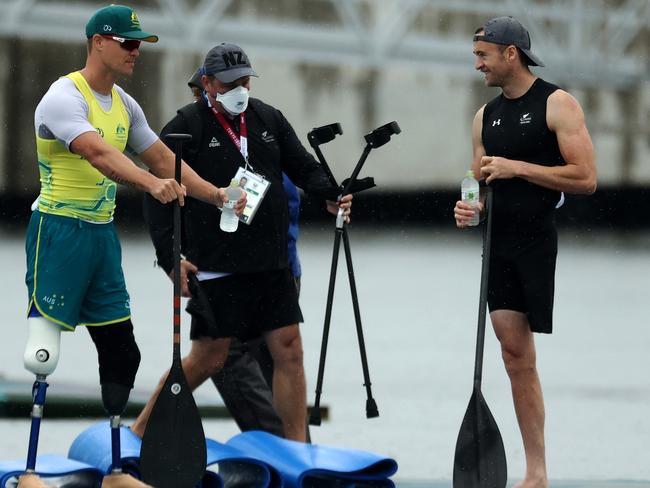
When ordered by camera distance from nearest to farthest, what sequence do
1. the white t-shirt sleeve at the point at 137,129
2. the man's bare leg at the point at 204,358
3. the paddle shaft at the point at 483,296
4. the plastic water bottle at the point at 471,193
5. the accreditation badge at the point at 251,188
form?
the white t-shirt sleeve at the point at 137,129, the paddle shaft at the point at 483,296, the plastic water bottle at the point at 471,193, the accreditation badge at the point at 251,188, the man's bare leg at the point at 204,358

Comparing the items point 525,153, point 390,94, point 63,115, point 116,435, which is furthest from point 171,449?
point 390,94

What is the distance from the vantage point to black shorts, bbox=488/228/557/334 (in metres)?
6.55

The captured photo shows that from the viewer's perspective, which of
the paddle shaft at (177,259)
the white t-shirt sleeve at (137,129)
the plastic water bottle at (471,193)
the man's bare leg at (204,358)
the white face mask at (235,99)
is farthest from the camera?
the man's bare leg at (204,358)

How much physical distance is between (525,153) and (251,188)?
3.90 ft

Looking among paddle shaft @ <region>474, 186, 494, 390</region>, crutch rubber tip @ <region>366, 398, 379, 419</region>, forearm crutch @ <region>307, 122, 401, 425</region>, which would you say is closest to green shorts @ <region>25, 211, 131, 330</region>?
forearm crutch @ <region>307, 122, 401, 425</region>

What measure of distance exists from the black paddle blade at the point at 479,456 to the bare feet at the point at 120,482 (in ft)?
4.11

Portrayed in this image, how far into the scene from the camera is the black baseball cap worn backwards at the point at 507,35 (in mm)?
6582

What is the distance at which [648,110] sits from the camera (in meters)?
24.7

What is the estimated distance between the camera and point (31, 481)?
5.77 metres

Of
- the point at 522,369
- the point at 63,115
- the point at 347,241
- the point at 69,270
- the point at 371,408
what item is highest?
the point at 63,115

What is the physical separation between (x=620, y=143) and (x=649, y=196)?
1402 millimetres

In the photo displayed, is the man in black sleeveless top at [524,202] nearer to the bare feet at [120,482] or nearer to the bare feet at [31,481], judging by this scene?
the bare feet at [120,482]

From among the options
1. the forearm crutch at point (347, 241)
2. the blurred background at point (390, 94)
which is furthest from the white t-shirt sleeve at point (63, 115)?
the blurred background at point (390, 94)

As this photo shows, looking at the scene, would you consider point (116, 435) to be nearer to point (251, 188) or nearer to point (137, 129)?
point (137, 129)
